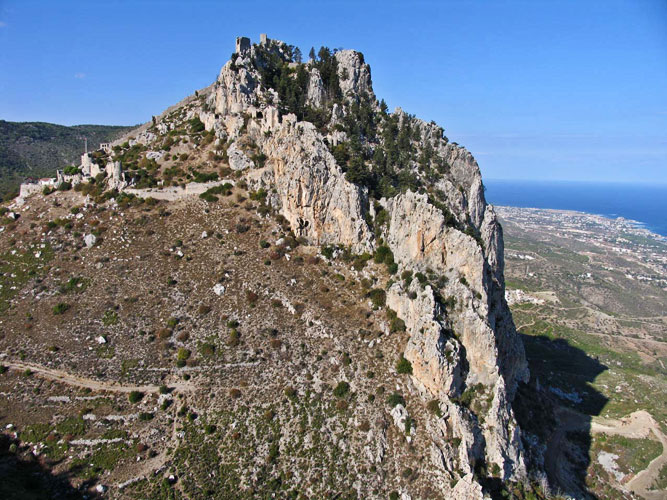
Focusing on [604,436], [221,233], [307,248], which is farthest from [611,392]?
[221,233]

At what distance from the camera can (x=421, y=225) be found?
52.9 metres

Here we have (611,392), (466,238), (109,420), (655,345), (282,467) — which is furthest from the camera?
(655,345)

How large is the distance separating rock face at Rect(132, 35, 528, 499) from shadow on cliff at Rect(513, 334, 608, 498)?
535cm

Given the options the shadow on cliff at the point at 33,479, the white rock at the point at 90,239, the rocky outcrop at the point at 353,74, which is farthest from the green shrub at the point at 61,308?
the rocky outcrop at the point at 353,74

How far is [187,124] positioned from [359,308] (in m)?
60.3

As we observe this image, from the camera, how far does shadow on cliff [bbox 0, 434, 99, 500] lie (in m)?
35.2

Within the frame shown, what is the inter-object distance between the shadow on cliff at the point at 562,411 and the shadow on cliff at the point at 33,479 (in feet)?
170

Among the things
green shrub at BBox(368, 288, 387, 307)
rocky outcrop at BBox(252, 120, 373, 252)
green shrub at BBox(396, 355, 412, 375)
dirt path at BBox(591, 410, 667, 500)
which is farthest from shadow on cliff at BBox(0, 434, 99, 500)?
dirt path at BBox(591, 410, 667, 500)

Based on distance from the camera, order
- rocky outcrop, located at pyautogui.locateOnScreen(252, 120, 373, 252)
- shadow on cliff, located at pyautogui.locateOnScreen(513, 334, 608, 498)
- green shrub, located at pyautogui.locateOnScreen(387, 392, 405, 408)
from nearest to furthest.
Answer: green shrub, located at pyautogui.locateOnScreen(387, 392, 405, 408) < shadow on cliff, located at pyautogui.locateOnScreen(513, 334, 608, 498) < rocky outcrop, located at pyautogui.locateOnScreen(252, 120, 373, 252)

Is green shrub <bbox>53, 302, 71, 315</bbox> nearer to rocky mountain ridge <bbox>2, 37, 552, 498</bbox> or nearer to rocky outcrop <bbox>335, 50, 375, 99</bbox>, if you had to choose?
rocky mountain ridge <bbox>2, 37, 552, 498</bbox>

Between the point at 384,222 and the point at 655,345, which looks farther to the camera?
the point at 655,345

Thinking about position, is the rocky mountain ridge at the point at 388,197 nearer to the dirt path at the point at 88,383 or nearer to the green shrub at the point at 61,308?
the green shrub at the point at 61,308

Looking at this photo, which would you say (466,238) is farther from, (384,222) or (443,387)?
(443,387)

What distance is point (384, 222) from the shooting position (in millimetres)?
60500
